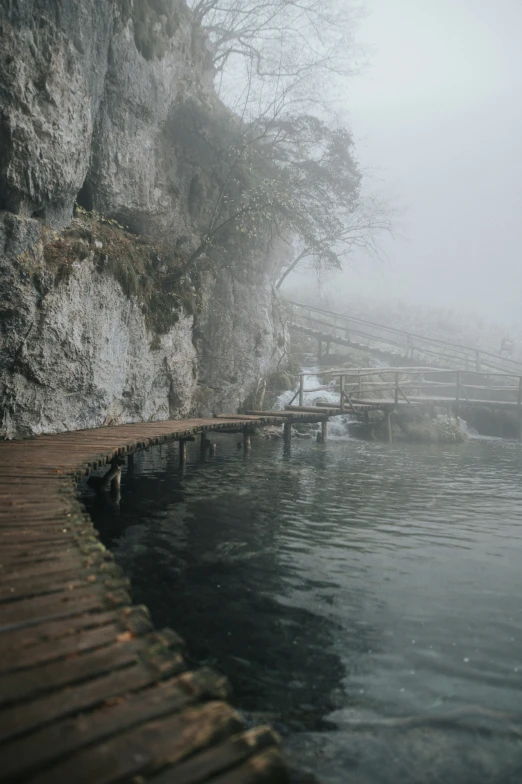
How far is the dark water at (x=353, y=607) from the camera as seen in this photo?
143 inches

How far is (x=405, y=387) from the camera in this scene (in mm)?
27078

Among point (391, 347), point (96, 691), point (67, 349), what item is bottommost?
point (96, 691)

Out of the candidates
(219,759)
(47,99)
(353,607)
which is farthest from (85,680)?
(47,99)

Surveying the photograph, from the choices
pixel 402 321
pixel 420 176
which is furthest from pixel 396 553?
pixel 420 176

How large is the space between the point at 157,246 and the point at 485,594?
14484mm

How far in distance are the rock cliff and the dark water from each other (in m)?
3.57

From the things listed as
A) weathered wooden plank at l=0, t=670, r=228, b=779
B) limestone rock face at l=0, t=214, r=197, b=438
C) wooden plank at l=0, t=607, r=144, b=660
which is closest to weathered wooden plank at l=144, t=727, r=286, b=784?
weathered wooden plank at l=0, t=670, r=228, b=779

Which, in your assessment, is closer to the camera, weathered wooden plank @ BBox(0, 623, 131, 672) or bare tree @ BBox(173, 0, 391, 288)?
weathered wooden plank @ BBox(0, 623, 131, 672)

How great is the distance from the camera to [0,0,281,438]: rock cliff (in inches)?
422

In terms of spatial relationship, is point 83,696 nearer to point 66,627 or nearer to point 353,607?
point 66,627

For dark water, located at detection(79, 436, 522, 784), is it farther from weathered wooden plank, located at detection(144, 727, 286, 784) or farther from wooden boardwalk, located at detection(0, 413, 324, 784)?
weathered wooden plank, located at detection(144, 727, 286, 784)

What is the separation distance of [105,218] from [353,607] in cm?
1340

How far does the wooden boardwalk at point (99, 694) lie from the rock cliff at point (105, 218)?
7.96 m

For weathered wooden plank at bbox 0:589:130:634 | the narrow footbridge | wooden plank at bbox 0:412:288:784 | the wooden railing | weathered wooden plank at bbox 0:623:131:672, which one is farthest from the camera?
the narrow footbridge
